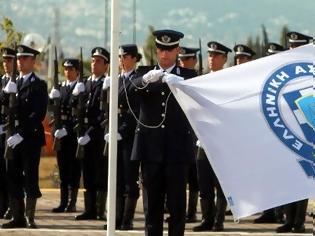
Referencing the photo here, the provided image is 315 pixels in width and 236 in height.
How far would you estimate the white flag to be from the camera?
6918 mm

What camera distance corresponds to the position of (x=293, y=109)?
6.95 meters

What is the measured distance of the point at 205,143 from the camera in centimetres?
739

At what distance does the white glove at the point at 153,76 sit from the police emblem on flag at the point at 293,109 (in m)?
0.86

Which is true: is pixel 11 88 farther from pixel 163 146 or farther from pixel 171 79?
pixel 171 79

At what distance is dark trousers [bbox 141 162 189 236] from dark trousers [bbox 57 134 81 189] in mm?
4591

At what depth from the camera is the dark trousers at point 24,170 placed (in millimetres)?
10555

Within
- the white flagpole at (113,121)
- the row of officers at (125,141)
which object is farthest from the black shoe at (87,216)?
the white flagpole at (113,121)

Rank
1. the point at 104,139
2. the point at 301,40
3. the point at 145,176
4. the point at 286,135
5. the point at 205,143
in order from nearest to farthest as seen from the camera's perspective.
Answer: the point at 286,135, the point at 205,143, the point at 145,176, the point at 301,40, the point at 104,139

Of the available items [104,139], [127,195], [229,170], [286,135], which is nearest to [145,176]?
[229,170]

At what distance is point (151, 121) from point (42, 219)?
4.13 meters

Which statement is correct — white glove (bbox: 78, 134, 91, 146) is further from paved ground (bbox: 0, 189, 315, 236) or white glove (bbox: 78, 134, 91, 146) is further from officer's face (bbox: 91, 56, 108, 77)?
paved ground (bbox: 0, 189, 315, 236)

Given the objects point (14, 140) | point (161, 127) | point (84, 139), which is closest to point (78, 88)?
point (84, 139)

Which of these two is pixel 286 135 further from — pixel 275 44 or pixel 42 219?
pixel 42 219

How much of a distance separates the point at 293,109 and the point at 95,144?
5.14 meters
